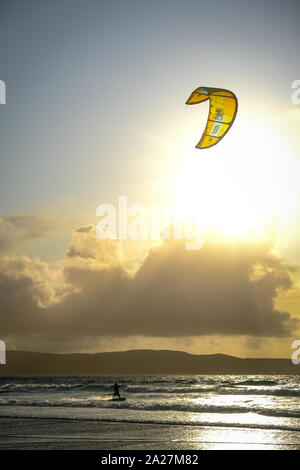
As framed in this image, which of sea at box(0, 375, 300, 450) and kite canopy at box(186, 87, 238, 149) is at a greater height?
kite canopy at box(186, 87, 238, 149)

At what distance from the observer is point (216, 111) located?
62.3 ft

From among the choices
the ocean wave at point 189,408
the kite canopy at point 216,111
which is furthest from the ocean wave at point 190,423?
the kite canopy at point 216,111

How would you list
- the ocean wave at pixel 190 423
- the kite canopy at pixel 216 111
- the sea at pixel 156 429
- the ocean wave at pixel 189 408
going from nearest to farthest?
the sea at pixel 156 429, the ocean wave at pixel 190 423, the kite canopy at pixel 216 111, the ocean wave at pixel 189 408

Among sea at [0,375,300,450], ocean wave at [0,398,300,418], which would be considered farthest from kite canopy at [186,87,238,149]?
ocean wave at [0,398,300,418]

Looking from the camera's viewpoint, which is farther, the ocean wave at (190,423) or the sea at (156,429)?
the ocean wave at (190,423)

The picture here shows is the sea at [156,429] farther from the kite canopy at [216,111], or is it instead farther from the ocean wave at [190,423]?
the kite canopy at [216,111]

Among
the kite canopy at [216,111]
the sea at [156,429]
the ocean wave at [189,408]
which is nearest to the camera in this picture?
the sea at [156,429]

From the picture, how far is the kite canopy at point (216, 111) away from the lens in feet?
60.8

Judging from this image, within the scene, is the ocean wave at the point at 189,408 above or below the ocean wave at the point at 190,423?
above

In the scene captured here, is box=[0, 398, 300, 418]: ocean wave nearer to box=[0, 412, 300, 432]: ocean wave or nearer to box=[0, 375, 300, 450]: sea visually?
box=[0, 375, 300, 450]: sea

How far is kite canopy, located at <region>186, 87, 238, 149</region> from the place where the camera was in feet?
60.8

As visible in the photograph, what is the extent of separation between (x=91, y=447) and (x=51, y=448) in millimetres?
1019

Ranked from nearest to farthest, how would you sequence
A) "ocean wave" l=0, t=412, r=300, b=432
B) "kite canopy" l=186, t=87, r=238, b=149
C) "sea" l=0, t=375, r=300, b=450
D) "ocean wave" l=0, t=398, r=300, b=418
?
1. "sea" l=0, t=375, r=300, b=450
2. "ocean wave" l=0, t=412, r=300, b=432
3. "kite canopy" l=186, t=87, r=238, b=149
4. "ocean wave" l=0, t=398, r=300, b=418

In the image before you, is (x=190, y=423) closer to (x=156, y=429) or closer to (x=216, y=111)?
(x=156, y=429)
